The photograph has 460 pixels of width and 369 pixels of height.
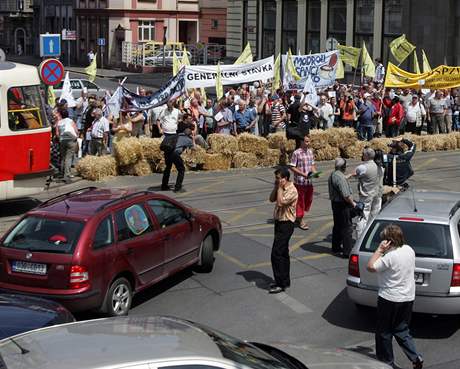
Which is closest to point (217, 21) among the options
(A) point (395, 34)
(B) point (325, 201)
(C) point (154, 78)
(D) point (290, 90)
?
(C) point (154, 78)

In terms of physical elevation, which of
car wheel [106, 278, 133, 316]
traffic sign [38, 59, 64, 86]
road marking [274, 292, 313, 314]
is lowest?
road marking [274, 292, 313, 314]

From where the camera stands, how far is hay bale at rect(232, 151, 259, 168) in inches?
832

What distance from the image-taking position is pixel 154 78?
57188 millimetres

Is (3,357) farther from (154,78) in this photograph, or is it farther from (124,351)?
(154,78)

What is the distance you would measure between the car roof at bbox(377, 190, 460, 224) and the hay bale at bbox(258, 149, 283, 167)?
1005 centimetres

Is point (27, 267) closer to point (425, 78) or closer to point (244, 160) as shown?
point (244, 160)

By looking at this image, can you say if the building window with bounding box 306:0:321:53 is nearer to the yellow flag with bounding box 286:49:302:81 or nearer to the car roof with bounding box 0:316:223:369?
the yellow flag with bounding box 286:49:302:81

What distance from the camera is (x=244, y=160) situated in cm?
2122

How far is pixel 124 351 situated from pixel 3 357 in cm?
74

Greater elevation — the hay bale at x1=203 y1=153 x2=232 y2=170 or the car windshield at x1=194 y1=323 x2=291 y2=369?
the hay bale at x1=203 y1=153 x2=232 y2=170

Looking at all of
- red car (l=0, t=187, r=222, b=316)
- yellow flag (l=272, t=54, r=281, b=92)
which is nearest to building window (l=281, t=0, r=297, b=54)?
yellow flag (l=272, t=54, r=281, b=92)

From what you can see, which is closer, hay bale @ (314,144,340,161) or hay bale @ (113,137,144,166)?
hay bale @ (113,137,144,166)

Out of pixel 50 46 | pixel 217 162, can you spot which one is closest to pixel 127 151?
pixel 217 162

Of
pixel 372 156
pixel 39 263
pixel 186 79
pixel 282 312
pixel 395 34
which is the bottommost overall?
pixel 282 312
